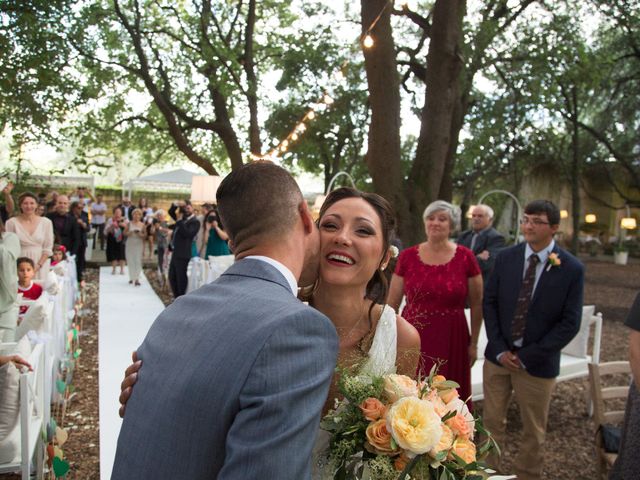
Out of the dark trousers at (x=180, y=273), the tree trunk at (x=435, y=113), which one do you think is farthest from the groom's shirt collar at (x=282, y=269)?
the dark trousers at (x=180, y=273)

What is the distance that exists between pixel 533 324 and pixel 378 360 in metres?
2.61

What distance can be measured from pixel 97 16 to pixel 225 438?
12.6 metres

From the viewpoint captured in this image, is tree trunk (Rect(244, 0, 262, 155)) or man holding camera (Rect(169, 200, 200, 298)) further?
tree trunk (Rect(244, 0, 262, 155))

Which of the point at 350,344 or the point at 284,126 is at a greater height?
the point at 284,126

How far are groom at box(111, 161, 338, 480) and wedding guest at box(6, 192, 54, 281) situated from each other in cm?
846

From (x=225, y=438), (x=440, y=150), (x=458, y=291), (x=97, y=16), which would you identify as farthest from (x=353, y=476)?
(x=97, y=16)

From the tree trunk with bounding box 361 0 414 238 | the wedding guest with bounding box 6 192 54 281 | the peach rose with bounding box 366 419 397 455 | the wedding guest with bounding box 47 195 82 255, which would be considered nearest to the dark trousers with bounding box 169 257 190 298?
the wedding guest with bounding box 47 195 82 255

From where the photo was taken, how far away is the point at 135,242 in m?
13.6

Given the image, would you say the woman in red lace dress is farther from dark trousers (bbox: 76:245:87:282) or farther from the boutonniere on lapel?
dark trousers (bbox: 76:245:87:282)

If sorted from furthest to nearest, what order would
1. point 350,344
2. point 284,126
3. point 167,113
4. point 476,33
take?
point 284,126, point 167,113, point 476,33, point 350,344

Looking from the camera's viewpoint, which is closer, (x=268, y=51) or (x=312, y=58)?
(x=312, y=58)

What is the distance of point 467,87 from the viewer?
1242 cm

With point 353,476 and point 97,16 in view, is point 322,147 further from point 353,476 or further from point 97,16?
point 353,476

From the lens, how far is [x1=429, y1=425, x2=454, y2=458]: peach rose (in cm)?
155
